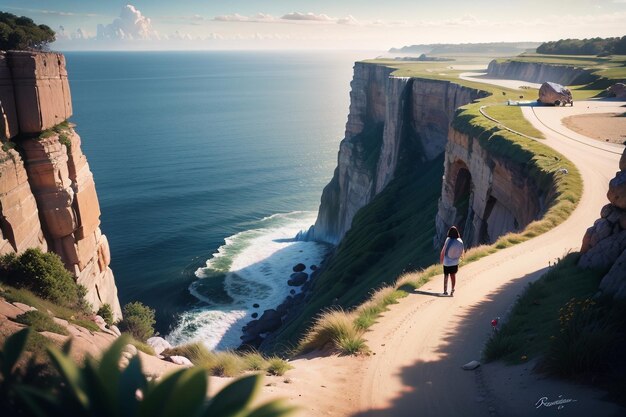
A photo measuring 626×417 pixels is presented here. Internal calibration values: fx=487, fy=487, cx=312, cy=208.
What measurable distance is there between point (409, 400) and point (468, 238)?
839 inches

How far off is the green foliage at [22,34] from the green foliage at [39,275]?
34.0 feet

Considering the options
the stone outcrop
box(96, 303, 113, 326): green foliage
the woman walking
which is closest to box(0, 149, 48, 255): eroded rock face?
box(96, 303, 113, 326): green foliage

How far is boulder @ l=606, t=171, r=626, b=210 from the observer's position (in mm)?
12133

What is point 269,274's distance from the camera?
56406mm

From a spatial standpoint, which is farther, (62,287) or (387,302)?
(62,287)

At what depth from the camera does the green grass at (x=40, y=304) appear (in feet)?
52.2

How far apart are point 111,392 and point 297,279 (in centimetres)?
4997

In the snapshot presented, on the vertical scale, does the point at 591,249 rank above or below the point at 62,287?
above

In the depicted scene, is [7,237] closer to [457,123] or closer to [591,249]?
[591,249]

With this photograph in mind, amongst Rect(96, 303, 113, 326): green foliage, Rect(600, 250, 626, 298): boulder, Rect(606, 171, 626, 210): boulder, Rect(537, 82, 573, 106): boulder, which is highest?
Rect(537, 82, 573, 106): boulder

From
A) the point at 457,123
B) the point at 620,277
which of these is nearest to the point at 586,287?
the point at 620,277

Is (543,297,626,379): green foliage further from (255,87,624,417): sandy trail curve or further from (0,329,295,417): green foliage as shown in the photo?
(0,329,295,417): green foliage

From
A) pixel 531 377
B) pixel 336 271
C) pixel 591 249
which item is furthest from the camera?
pixel 336 271

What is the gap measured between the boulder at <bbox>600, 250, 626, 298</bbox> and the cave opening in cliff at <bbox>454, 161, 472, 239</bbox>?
69.2 ft
